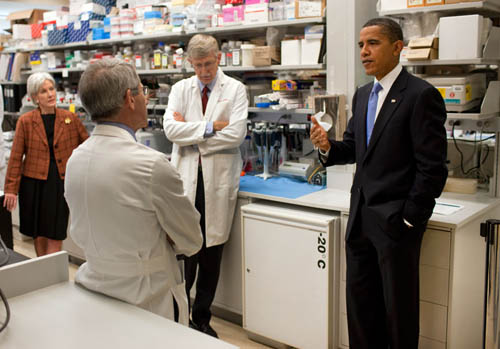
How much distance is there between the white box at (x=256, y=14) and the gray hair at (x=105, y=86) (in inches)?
77.6

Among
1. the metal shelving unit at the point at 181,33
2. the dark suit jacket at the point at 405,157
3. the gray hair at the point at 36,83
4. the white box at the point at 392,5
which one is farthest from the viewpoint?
the gray hair at the point at 36,83

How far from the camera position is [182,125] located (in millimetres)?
3000

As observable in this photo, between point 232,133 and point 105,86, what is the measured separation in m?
1.41

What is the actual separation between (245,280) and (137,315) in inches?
64.4

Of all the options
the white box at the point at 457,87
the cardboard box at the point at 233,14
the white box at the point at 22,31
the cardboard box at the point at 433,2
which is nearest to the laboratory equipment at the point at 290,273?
the white box at the point at 457,87

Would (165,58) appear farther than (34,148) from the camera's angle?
Yes

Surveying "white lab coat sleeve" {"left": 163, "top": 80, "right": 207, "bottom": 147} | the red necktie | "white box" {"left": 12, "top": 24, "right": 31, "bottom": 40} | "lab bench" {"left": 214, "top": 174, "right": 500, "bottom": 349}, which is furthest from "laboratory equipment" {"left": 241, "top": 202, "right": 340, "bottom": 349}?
"white box" {"left": 12, "top": 24, "right": 31, "bottom": 40}

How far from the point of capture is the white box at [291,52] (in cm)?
334

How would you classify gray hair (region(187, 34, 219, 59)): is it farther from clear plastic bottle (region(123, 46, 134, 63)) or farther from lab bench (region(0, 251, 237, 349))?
clear plastic bottle (region(123, 46, 134, 63))

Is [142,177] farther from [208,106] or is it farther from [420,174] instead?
[208,106]

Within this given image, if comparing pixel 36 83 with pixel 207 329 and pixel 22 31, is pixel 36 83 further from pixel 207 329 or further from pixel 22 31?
pixel 22 31

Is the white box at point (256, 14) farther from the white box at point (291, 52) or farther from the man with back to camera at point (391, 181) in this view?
the man with back to camera at point (391, 181)

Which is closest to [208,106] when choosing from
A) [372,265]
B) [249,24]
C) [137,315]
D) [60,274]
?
[249,24]

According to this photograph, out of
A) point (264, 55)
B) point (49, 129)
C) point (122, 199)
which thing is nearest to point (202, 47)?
point (264, 55)
